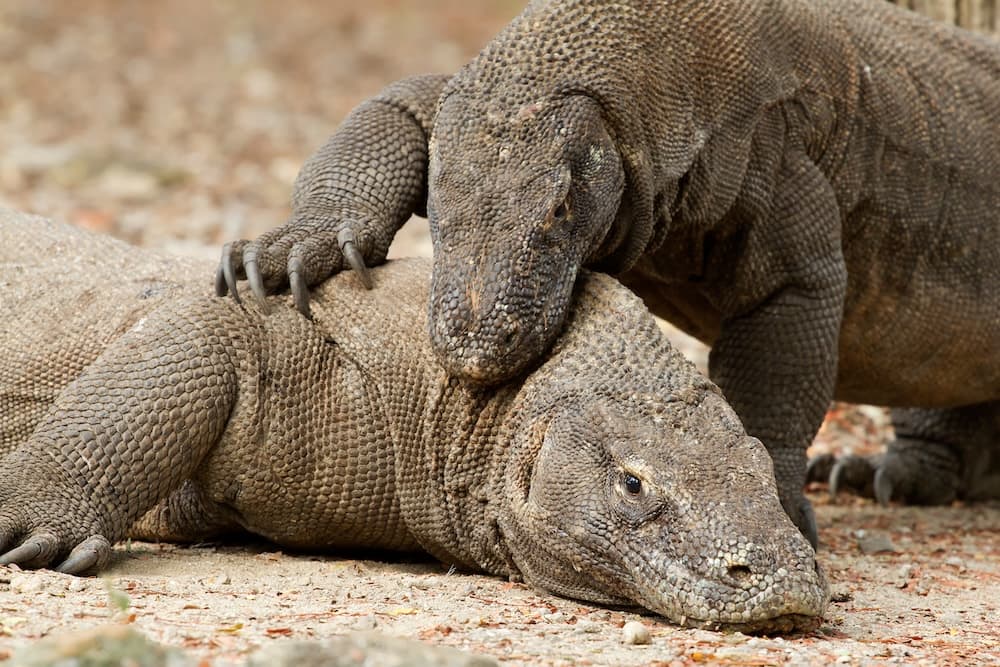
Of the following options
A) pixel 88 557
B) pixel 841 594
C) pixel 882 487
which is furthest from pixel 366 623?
pixel 882 487

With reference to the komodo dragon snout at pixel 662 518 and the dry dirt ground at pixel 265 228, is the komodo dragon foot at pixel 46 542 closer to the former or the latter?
the dry dirt ground at pixel 265 228

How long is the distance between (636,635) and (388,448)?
4.40 ft

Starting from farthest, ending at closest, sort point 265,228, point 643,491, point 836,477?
point 265,228
point 836,477
point 643,491

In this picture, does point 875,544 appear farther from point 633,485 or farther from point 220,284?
point 220,284

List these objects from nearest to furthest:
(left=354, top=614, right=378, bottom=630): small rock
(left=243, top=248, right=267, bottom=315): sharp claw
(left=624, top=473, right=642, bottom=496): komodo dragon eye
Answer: (left=354, top=614, right=378, bottom=630): small rock
(left=624, top=473, right=642, bottom=496): komodo dragon eye
(left=243, top=248, right=267, bottom=315): sharp claw

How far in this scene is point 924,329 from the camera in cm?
694

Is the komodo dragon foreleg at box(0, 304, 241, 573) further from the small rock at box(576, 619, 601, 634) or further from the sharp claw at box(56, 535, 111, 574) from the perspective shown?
the small rock at box(576, 619, 601, 634)

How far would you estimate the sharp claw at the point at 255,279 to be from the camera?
5039mm

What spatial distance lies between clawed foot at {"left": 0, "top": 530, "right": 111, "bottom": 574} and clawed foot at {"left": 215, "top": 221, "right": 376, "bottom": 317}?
38.9 inches

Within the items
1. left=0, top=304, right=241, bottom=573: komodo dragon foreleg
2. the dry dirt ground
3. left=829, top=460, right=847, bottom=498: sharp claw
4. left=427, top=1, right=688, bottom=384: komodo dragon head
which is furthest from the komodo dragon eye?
left=829, top=460, right=847, bottom=498: sharp claw

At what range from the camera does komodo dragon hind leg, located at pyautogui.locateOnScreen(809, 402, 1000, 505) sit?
8188 mm

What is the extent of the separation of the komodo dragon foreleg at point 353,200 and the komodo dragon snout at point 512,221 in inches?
18.4

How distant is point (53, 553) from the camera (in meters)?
4.39

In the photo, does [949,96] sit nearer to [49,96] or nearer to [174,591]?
[174,591]
